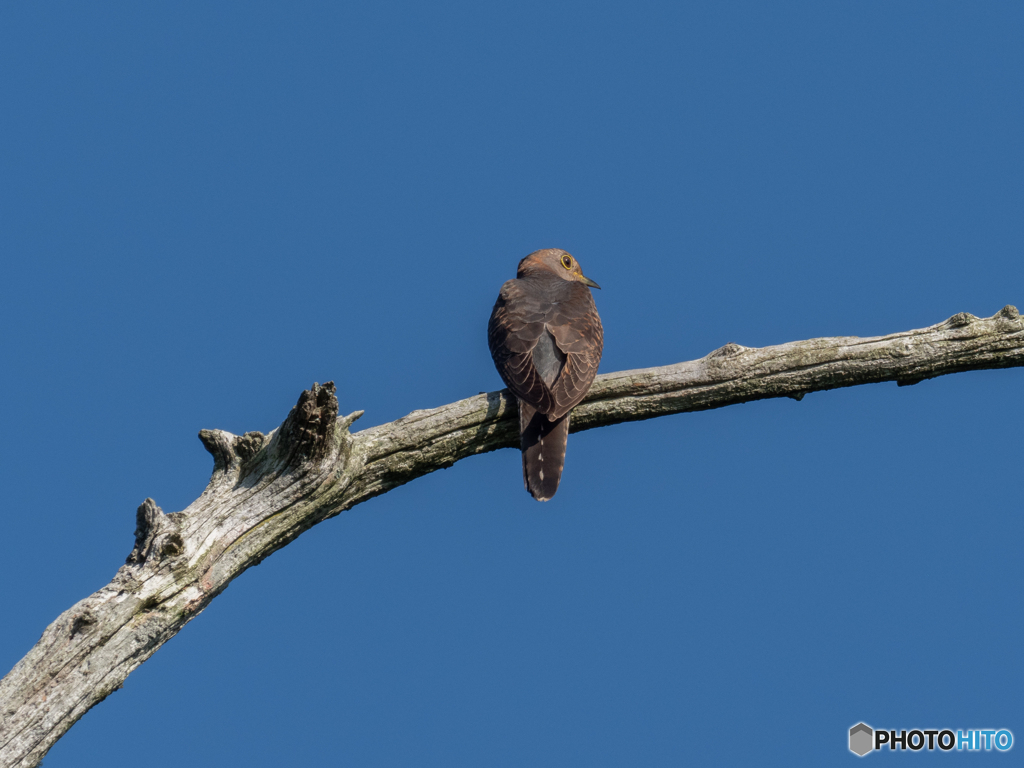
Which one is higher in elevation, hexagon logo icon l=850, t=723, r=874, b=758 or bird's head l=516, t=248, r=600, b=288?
bird's head l=516, t=248, r=600, b=288

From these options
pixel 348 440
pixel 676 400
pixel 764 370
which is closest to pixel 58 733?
pixel 348 440

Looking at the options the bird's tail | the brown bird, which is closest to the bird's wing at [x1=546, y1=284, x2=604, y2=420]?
the brown bird

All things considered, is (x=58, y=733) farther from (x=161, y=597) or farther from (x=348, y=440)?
(x=348, y=440)

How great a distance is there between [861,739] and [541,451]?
350 centimetres

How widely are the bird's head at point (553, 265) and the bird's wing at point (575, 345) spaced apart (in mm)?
1183

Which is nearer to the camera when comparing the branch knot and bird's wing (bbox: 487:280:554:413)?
the branch knot

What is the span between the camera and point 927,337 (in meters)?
5.71

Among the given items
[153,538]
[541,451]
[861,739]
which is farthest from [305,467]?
[861,739]

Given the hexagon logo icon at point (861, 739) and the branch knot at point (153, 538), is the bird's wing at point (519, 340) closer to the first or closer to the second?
the branch knot at point (153, 538)

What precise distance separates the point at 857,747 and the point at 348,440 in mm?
4570

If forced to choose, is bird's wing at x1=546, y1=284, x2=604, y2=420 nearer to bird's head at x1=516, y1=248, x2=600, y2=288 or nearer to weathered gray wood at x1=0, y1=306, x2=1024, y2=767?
weathered gray wood at x1=0, y1=306, x2=1024, y2=767

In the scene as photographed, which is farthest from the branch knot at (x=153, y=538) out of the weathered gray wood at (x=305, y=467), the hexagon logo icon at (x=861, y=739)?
the hexagon logo icon at (x=861, y=739)

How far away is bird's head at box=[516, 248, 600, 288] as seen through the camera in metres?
8.52

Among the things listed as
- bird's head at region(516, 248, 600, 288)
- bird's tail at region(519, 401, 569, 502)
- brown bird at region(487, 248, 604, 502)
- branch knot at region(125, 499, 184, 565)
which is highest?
bird's head at region(516, 248, 600, 288)
